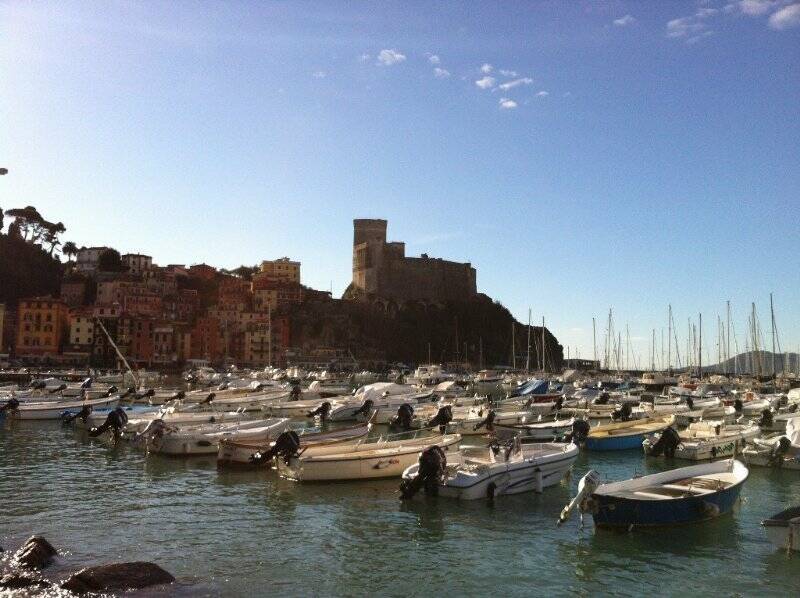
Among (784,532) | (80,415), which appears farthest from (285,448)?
(80,415)

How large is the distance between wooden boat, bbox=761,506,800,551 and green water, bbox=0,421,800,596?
0.26 m

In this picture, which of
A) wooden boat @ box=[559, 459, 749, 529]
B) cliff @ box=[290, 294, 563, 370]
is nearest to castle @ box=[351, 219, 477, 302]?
cliff @ box=[290, 294, 563, 370]

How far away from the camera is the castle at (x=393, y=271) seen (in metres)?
130

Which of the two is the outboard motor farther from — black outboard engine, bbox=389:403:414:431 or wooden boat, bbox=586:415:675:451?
wooden boat, bbox=586:415:675:451

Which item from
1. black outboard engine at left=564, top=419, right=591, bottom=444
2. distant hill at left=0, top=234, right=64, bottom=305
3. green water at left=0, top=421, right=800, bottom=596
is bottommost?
green water at left=0, top=421, right=800, bottom=596

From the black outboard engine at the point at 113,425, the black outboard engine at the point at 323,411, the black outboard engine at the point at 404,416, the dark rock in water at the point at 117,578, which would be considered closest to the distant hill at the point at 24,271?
the black outboard engine at the point at 323,411

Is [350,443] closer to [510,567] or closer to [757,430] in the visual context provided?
[510,567]

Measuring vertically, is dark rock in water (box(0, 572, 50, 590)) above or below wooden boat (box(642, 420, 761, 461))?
below

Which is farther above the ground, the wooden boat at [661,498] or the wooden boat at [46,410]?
the wooden boat at [46,410]

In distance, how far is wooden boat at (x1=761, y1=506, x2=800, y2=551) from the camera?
13.3m

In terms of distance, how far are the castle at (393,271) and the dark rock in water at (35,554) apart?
381 feet

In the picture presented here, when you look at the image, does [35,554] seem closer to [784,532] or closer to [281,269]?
[784,532]

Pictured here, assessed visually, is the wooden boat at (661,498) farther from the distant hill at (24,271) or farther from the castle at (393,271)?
the castle at (393,271)

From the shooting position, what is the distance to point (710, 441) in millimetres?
24922
